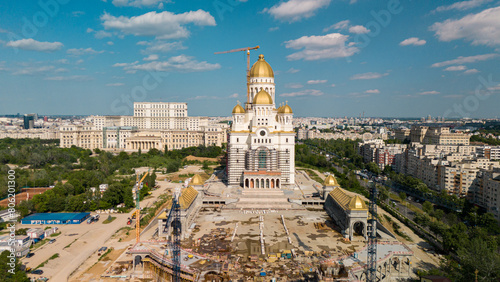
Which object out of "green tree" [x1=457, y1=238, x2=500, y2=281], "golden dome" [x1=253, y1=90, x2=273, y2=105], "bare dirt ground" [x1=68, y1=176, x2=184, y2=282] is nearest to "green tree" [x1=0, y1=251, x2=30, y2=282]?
"bare dirt ground" [x1=68, y1=176, x2=184, y2=282]

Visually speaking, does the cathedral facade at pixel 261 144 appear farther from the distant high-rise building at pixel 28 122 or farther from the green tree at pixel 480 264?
the distant high-rise building at pixel 28 122

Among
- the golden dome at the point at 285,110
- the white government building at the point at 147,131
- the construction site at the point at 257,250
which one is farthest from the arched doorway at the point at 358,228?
the white government building at the point at 147,131

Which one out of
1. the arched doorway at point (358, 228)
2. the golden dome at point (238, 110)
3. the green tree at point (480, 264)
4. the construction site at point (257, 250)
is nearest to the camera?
the green tree at point (480, 264)

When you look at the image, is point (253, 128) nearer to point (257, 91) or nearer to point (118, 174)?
point (257, 91)

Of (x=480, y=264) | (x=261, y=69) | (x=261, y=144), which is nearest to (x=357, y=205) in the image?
(x=480, y=264)

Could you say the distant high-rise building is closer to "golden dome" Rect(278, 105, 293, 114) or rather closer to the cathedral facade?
the cathedral facade

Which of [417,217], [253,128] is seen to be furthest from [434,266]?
[253,128]
